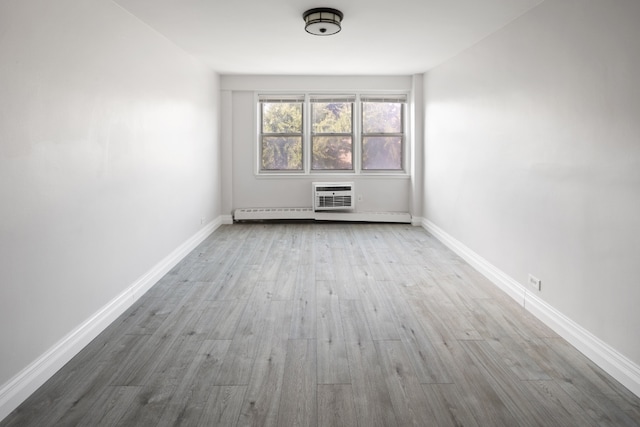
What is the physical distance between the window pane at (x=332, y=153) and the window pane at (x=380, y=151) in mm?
281

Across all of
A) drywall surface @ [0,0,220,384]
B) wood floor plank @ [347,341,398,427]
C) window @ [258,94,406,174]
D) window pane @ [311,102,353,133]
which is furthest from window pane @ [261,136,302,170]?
wood floor plank @ [347,341,398,427]

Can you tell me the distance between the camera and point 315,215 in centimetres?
712

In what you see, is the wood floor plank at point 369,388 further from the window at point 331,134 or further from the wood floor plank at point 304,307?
the window at point 331,134

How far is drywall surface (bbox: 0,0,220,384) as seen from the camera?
215cm

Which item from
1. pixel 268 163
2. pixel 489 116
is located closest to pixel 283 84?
pixel 268 163

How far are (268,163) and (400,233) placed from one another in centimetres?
248

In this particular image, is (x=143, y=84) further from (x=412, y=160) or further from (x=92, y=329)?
(x=412, y=160)

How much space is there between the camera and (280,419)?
198 centimetres

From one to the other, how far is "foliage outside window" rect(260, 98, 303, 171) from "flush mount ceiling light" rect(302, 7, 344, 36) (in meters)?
3.37

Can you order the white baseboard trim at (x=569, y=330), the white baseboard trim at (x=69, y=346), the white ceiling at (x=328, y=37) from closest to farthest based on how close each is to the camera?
the white baseboard trim at (x=69, y=346) → the white baseboard trim at (x=569, y=330) → the white ceiling at (x=328, y=37)

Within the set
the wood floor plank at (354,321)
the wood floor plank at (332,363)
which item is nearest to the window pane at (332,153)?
Answer: the wood floor plank at (354,321)

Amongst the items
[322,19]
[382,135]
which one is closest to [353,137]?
[382,135]

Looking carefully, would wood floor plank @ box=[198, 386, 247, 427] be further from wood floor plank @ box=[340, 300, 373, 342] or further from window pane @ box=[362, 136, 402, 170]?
window pane @ box=[362, 136, 402, 170]

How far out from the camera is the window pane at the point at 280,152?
7227 millimetres
